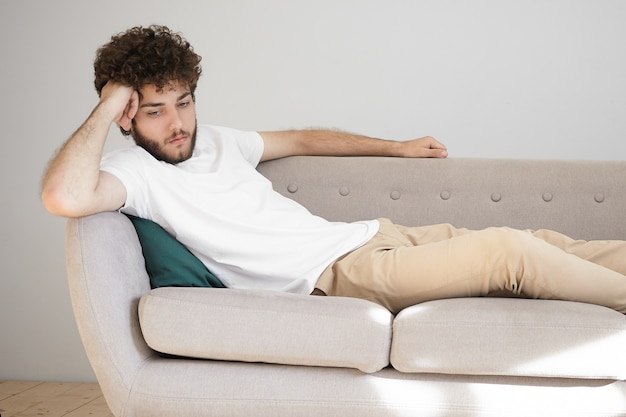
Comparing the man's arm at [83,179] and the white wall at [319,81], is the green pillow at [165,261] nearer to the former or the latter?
the man's arm at [83,179]

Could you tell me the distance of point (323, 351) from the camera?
1.96 meters

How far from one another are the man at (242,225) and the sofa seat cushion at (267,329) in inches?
10.5

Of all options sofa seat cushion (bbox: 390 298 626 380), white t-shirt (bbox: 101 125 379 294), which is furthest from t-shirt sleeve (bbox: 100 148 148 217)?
sofa seat cushion (bbox: 390 298 626 380)

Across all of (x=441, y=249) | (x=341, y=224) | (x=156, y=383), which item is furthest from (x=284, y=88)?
(x=156, y=383)

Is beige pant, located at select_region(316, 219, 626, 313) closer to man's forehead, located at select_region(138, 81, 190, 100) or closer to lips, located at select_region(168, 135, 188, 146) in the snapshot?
lips, located at select_region(168, 135, 188, 146)

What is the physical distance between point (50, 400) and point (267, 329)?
1900 mm

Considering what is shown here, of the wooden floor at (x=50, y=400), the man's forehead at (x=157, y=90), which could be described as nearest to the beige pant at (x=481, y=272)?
the man's forehead at (x=157, y=90)

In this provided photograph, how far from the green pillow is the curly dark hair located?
0.44 m

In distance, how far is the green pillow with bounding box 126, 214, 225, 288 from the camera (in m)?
2.19

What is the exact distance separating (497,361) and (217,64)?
86.0 inches

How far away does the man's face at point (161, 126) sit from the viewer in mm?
2453

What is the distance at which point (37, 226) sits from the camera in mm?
3820

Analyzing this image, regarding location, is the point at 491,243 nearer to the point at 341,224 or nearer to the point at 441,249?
the point at 441,249

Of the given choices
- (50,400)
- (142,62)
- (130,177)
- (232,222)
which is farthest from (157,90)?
(50,400)
